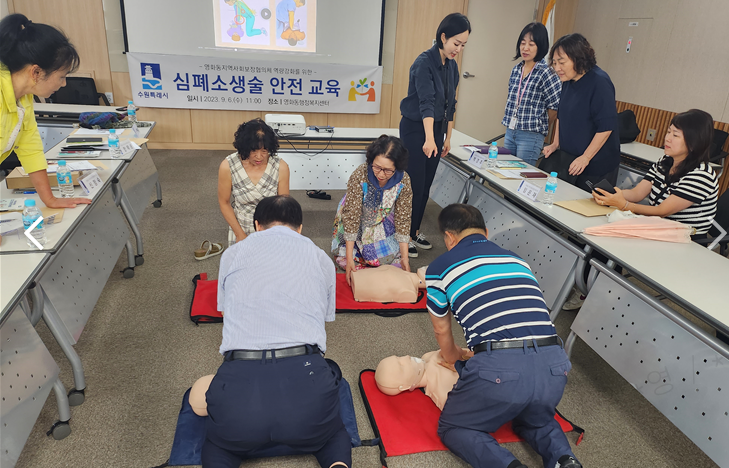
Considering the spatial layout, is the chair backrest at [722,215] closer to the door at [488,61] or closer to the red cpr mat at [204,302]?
the red cpr mat at [204,302]

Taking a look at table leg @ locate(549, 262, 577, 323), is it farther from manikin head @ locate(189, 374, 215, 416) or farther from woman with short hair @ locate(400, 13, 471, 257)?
manikin head @ locate(189, 374, 215, 416)

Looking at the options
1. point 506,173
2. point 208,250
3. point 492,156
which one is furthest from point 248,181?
point 492,156

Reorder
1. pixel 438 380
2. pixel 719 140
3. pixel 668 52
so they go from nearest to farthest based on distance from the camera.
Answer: pixel 438 380
pixel 719 140
pixel 668 52

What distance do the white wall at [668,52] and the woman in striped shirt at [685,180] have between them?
8.03ft

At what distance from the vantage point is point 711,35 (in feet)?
13.3

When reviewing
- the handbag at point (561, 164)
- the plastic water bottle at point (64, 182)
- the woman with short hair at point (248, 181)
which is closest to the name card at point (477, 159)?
the handbag at point (561, 164)

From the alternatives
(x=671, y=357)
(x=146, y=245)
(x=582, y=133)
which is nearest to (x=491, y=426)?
(x=671, y=357)

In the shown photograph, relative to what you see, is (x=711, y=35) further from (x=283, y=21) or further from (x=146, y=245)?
(x=146, y=245)

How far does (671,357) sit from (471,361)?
2.35 ft

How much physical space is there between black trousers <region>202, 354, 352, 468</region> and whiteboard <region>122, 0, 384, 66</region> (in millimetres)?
4755

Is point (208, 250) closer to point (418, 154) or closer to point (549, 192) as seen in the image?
point (418, 154)

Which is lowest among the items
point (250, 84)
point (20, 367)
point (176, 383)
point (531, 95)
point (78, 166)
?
point (176, 383)

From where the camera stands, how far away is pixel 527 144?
10.9 feet

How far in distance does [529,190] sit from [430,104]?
788 mm
